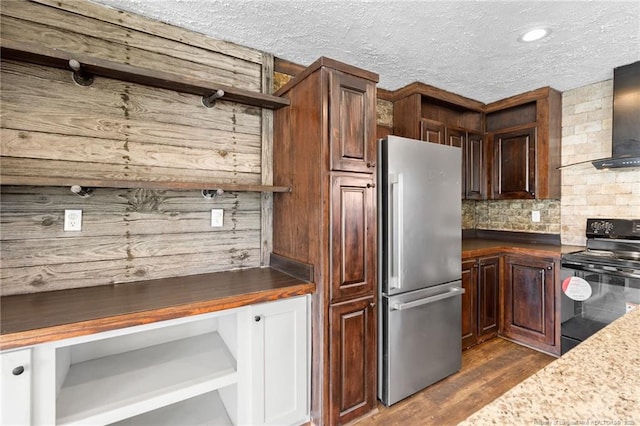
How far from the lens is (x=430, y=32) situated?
2.04 metres

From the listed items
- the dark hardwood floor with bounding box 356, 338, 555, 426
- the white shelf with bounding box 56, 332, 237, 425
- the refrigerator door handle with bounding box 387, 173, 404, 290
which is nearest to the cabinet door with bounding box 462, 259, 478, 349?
the dark hardwood floor with bounding box 356, 338, 555, 426

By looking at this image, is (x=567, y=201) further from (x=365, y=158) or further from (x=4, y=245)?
A: (x=4, y=245)

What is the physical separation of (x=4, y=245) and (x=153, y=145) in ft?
3.01

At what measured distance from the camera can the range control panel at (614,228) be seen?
259 cm

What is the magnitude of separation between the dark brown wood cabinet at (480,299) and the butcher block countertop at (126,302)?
1623 mm

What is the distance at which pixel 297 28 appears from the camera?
6.52 ft

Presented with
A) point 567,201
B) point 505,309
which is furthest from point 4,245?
point 567,201

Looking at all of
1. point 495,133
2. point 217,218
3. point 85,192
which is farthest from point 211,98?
point 495,133

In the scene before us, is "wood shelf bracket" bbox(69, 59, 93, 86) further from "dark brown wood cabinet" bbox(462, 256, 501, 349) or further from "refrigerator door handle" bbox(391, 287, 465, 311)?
"dark brown wood cabinet" bbox(462, 256, 501, 349)

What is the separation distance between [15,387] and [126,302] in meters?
0.45

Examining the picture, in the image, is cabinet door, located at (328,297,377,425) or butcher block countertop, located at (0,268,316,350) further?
cabinet door, located at (328,297,377,425)

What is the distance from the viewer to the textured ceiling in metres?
1.79

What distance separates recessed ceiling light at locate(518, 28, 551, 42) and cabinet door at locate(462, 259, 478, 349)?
1.74m

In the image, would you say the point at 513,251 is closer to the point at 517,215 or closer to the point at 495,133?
the point at 517,215
